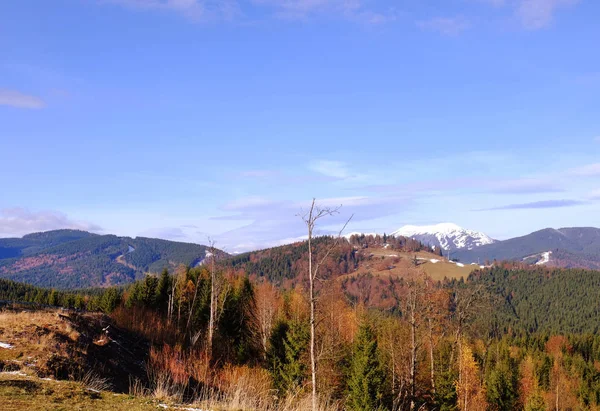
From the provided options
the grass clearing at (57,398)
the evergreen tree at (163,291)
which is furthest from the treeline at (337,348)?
the grass clearing at (57,398)

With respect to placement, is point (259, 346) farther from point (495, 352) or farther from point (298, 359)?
point (495, 352)

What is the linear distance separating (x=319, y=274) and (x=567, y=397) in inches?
3852

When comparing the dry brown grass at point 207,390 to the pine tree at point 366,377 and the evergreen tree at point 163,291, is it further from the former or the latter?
the evergreen tree at point 163,291

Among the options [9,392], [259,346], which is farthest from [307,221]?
[259,346]

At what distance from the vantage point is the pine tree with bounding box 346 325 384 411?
1492 inches

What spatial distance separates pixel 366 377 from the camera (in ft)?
126

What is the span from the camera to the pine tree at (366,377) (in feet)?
124

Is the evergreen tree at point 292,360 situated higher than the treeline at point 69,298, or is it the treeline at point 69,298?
the treeline at point 69,298

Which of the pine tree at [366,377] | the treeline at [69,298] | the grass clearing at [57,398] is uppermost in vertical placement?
the grass clearing at [57,398]

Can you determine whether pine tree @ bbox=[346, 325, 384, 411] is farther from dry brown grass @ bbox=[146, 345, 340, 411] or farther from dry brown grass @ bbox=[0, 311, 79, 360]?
dry brown grass @ bbox=[0, 311, 79, 360]

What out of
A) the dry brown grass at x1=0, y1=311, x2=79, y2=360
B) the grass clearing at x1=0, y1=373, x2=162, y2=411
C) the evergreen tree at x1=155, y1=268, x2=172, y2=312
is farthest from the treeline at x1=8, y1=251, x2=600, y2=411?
the dry brown grass at x1=0, y1=311, x2=79, y2=360

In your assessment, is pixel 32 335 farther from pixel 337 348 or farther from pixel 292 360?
pixel 337 348

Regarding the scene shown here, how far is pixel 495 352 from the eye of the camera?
86250mm

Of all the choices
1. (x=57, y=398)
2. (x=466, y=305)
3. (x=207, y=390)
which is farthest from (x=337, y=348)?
(x=57, y=398)
